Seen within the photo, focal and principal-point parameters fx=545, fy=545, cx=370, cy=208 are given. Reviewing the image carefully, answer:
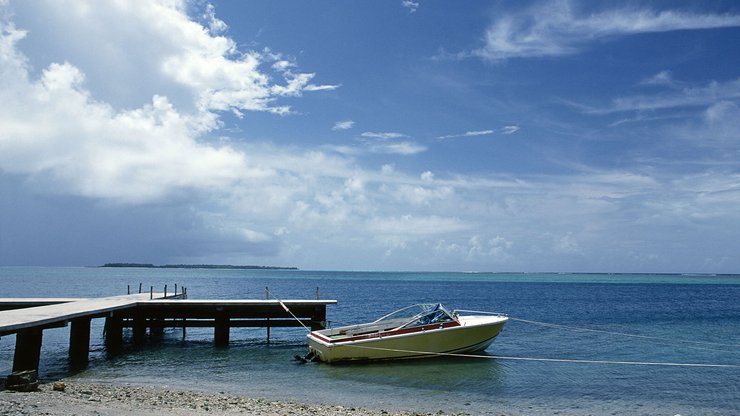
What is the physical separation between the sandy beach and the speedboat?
5734 millimetres

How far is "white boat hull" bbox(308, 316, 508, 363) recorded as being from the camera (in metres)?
20.4

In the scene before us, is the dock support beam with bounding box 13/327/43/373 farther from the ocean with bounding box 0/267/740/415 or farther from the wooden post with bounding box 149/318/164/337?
the wooden post with bounding box 149/318/164/337

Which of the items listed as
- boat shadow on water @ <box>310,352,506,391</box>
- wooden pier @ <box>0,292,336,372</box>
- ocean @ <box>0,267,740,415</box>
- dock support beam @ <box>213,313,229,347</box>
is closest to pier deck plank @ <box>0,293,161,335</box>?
wooden pier @ <box>0,292,336,372</box>

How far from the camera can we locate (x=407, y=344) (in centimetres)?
2092

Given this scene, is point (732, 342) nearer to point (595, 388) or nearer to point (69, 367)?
point (595, 388)

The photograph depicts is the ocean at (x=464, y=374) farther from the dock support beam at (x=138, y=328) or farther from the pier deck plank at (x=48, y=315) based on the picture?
the pier deck plank at (x=48, y=315)

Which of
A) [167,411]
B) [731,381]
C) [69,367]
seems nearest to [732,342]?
[731,381]

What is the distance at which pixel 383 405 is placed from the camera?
48.5 ft

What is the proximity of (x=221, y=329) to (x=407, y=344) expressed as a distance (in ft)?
32.4

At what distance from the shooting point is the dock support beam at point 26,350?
16.7m

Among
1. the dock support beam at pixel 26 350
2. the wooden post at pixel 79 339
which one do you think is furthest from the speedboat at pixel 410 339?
the dock support beam at pixel 26 350

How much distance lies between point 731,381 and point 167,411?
58.7 ft

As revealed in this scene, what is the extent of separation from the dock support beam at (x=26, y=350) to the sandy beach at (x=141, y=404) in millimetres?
2423

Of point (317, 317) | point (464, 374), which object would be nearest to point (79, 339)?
point (317, 317)
